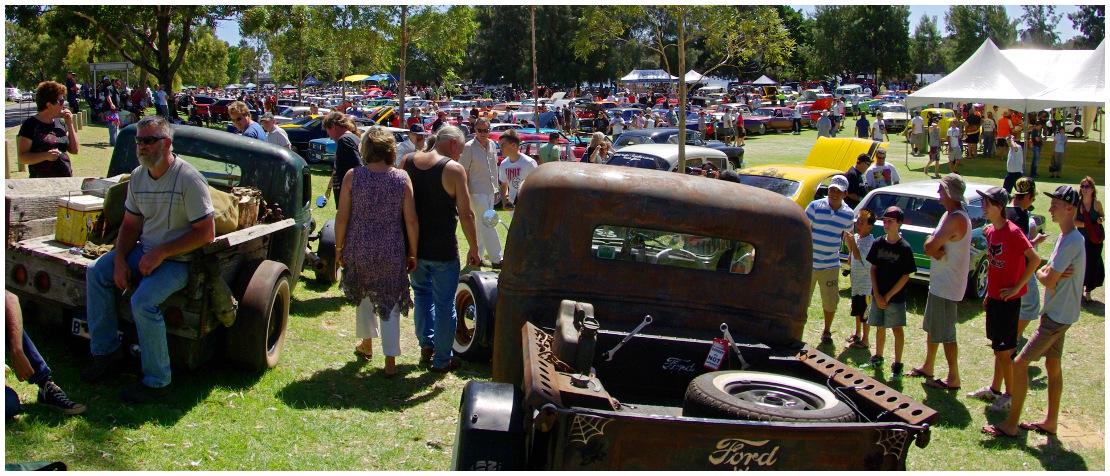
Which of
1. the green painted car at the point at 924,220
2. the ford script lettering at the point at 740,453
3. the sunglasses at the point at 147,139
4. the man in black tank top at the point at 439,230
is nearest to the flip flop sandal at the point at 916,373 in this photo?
the green painted car at the point at 924,220

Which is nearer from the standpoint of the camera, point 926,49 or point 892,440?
point 892,440

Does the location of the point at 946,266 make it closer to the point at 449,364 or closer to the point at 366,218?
the point at 449,364

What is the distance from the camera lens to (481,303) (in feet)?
20.0

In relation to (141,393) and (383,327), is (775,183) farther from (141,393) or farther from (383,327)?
(141,393)

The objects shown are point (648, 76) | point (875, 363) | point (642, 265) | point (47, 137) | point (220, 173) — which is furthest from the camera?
point (648, 76)

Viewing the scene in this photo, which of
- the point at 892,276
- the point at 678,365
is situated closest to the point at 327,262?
the point at 678,365

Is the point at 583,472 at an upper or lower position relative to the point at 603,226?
lower

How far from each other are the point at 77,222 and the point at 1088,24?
83359mm

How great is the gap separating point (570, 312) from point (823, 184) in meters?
9.57

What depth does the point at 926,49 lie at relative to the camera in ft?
280

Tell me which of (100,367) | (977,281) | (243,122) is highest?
(243,122)

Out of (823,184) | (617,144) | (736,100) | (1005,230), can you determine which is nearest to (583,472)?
(1005,230)

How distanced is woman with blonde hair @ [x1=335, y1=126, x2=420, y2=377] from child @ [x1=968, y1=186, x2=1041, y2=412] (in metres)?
4.02

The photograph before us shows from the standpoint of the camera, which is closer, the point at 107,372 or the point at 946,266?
the point at 107,372
